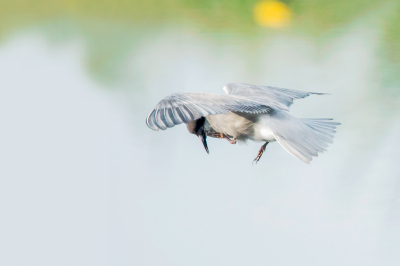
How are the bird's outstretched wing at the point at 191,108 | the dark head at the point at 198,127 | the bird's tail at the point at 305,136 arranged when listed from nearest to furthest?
the bird's outstretched wing at the point at 191,108 → the bird's tail at the point at 305,136 → the dark head at the point at 198,127

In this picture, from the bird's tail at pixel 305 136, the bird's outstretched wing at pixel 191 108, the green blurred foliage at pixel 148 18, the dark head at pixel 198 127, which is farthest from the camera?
the green blurred foliage at pixel 148 18

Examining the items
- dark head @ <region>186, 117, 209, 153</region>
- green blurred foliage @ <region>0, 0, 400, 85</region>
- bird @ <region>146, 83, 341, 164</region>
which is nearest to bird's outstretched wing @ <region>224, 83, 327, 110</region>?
bird @ <region>146, 83, 341, 164</region>

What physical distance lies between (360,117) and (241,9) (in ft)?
2.30

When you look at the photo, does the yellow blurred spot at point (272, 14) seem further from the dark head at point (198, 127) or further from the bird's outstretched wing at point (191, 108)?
the bird's outstretched wing at point (191, 108)

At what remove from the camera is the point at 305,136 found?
1273mm

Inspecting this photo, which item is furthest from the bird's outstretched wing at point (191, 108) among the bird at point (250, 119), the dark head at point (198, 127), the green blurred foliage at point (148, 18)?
the green blurred foliage at point (148, 18)

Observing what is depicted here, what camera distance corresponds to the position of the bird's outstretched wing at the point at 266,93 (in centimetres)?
138

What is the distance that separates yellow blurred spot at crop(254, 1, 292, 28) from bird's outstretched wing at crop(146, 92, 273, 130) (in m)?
→ 1.23

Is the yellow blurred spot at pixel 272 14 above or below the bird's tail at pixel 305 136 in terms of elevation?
above

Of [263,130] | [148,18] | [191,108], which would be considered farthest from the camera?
[148,18]

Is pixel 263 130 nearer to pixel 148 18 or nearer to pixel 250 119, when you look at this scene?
pixel 250 119

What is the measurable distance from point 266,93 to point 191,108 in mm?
398

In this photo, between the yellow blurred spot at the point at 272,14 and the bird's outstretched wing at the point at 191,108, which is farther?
the yellow blurred spot at the point at 272,14

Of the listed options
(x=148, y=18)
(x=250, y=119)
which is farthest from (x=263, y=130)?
(x=148, y=18)
